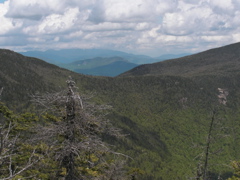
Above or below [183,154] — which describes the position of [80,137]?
above

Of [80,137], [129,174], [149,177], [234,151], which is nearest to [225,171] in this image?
[234,151]

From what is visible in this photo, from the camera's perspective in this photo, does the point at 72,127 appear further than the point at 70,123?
No

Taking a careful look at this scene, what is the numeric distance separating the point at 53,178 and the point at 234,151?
20860 cm

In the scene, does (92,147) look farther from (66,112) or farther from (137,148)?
(137,148)

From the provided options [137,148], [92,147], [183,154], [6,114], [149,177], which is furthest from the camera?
[183,154]

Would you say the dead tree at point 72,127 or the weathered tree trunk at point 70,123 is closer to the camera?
the dead tree at point 72,127

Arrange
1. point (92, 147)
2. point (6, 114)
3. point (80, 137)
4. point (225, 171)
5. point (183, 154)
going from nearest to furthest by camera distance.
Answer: point (92, 147)
point (80, 137)
point (6, 114)
point (225, 171)
point (183, 154)

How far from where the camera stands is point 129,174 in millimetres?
22859

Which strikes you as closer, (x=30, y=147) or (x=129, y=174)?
(x=30, y=147)

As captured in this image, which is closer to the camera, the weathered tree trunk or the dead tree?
the dead tree

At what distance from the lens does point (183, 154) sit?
196 m

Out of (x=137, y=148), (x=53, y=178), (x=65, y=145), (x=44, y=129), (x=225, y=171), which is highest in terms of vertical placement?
(x=44, y=129)

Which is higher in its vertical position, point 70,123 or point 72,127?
point 70,123

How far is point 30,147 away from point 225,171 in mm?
185778
